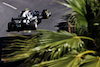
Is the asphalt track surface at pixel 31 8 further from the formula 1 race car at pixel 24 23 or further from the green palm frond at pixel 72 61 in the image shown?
the green palm frond at pixel 72 61

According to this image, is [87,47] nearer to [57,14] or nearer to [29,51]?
[29,51]

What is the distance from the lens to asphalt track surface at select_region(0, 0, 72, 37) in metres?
11.8

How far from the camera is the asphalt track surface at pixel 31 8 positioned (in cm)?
1183

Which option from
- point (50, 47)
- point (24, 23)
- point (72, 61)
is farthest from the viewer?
point (24, 23)

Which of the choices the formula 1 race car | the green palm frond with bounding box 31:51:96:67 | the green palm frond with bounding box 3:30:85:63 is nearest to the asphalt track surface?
the formula 1 race car

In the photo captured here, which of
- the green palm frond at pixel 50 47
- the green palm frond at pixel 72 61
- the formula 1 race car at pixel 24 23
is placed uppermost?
the formula 1 race car at pixel 24 23

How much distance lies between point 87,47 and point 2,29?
29.0 feet

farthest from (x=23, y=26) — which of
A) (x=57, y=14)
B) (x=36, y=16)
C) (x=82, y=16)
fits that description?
(x=82, y=16)

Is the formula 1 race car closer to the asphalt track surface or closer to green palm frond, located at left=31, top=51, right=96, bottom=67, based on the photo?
the asphalt track surface

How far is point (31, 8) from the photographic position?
48.9 ft

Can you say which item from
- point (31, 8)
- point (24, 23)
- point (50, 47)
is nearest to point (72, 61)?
point (50, 47)

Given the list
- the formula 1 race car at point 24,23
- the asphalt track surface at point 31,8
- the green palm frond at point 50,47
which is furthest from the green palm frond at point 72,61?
the asphalt track surface at point 31,8

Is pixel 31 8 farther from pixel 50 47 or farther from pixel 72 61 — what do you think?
pixel 72 61

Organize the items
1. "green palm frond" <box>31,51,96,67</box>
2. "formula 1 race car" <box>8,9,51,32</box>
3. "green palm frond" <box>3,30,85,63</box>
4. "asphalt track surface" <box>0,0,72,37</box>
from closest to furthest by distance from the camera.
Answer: "green palm frond" <box>31,51,96,67</box> < "green palm frond" <box>3,30,85,63</box> < "formula 1 race car" <box>8,9,51,32</box> < "asphalt track surface" <box>0,0,72,37</box>
